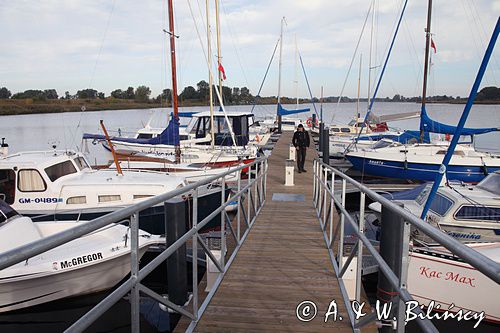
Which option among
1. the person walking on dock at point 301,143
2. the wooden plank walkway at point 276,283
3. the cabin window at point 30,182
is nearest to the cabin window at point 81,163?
the cabin window at point 30,182

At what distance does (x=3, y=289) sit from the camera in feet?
23.0

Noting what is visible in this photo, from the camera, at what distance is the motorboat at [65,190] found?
31.9 ft

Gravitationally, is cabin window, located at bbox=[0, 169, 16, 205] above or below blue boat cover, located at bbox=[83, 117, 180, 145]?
below

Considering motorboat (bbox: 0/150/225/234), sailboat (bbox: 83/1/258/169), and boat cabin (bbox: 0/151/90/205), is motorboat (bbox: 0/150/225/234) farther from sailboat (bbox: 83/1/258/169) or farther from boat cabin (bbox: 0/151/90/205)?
sailboat (bbox: 83/1/258/169)

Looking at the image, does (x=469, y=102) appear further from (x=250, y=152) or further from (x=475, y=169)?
(x=475, y=169)

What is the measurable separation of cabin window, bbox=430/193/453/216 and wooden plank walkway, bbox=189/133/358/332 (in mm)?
3333

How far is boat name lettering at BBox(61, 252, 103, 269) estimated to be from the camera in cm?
708

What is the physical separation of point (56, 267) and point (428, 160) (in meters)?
16.0

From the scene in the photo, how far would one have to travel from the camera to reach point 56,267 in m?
7.02

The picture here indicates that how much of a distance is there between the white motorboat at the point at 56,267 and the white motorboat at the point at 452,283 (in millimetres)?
4758

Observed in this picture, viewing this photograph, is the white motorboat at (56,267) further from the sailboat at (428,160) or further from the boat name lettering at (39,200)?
the sailboat at (428,160)

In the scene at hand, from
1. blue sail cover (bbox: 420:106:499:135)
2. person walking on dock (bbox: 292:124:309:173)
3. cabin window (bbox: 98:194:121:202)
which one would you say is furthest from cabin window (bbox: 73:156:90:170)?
blue sail cover (bbox: 420:106:499:135)

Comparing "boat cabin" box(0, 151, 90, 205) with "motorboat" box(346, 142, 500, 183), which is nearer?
"boat cabin" box(0, 151, 90, 205)

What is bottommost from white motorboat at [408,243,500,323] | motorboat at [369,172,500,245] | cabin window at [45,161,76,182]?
white motorboat at [408,243,500,323]
